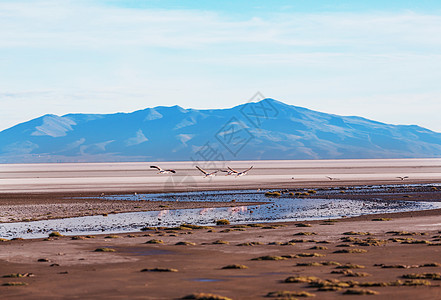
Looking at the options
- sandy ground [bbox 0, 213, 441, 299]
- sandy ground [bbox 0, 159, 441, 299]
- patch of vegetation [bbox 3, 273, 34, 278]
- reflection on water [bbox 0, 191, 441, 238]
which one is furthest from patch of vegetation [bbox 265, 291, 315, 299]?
reflection on water [bbox 0, 191, 441, 238]

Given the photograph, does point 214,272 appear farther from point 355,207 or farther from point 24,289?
point 355,207

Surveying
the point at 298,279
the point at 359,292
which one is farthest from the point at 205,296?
the point at 359,292

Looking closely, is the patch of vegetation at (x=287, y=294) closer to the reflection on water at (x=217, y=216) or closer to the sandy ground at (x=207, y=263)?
the sandy ground at (x=207, y=263)

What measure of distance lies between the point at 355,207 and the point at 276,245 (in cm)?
3002

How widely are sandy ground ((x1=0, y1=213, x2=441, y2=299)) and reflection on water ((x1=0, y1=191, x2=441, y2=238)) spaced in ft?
20.1

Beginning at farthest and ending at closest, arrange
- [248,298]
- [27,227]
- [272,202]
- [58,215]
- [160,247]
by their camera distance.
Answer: [272,202] → [58,215] → [27,227] → [160,247] → [248,298]

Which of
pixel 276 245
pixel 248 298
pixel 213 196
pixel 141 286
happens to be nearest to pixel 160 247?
pixel 276 245

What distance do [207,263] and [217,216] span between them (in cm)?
2612

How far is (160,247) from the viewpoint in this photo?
33.4 m

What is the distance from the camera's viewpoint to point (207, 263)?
27.7 metres

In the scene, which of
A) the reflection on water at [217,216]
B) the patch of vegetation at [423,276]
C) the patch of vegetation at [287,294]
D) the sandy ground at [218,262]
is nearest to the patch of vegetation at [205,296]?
the sandy ground at [218,262]

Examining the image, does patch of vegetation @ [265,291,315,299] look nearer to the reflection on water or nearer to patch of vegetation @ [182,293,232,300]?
patch of vegetation @ [182,293,232,300]

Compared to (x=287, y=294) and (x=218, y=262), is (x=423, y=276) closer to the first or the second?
(x=287, y=294)

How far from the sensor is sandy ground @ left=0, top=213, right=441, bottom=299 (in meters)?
21.0
